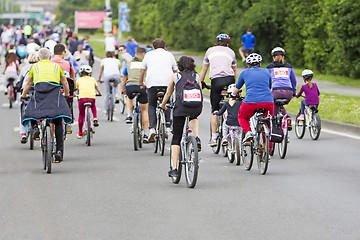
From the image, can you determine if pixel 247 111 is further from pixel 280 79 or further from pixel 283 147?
pixel 280 79

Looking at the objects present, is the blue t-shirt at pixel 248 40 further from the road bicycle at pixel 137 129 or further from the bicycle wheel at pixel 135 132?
the bicycle wheel at pixel 135 132

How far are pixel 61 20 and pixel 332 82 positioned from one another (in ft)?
362

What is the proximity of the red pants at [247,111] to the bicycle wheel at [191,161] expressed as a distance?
60.3 inches

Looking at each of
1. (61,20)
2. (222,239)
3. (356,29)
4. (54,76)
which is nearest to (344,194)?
(222,239)

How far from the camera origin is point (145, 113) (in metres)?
15.0

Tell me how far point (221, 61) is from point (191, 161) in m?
3.69

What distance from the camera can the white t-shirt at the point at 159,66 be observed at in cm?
1373

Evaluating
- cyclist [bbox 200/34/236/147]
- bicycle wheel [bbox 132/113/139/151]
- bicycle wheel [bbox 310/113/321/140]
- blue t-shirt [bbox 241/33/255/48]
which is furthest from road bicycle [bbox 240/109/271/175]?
blue t-shirt [bbox 241/33/255/48]

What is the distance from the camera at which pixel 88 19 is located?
349 ft

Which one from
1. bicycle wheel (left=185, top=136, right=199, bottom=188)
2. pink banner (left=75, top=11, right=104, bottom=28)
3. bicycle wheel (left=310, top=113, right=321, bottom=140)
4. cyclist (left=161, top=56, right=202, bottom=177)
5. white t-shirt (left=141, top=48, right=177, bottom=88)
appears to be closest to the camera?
bicycle wheel (left=185, top=136, right=199, bottom=188)

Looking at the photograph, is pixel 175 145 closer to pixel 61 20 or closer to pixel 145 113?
pixel 145 113

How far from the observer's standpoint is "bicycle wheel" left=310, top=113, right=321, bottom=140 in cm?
1597

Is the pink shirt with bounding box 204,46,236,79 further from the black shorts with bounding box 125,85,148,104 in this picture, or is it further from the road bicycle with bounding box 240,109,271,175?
the road bicycle with bounding box 240,109,271,175

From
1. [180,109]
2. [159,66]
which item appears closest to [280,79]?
[159,66]
